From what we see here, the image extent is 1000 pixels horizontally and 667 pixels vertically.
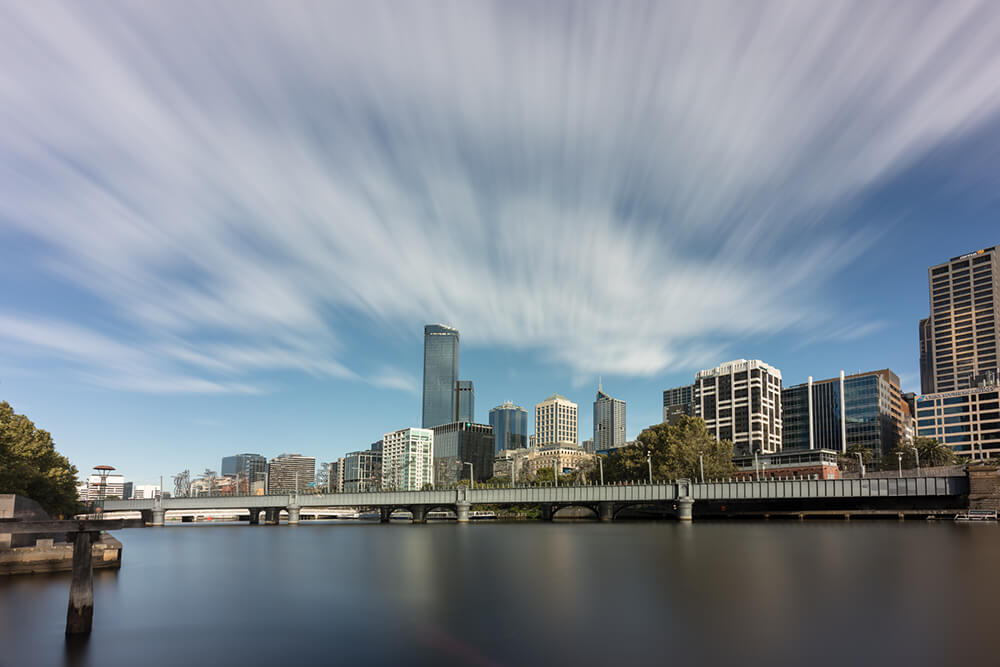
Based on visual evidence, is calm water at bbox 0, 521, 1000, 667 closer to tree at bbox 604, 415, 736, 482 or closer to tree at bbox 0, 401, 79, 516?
tree at bbox 0, 401, 79, 516

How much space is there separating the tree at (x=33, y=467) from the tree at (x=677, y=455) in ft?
379

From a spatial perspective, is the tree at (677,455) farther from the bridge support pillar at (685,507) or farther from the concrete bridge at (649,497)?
the bridge support pillar at (685,507)

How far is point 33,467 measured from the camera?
3278 inches

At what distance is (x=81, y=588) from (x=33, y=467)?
7409 centimetres

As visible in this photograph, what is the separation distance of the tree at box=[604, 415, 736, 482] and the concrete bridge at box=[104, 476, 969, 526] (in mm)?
7827

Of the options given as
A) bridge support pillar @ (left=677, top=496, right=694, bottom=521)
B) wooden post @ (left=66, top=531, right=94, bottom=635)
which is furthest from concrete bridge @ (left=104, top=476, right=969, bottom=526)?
wooden post @ (left=66, top=531, right=94, bottom=635)

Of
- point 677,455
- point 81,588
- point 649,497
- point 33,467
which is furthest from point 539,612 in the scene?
point 677,455

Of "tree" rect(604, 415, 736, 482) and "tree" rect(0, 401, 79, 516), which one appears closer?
"tree" rect(0, 401, 79, 516)

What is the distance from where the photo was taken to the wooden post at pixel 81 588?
23.4 m

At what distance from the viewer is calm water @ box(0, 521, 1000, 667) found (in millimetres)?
21703

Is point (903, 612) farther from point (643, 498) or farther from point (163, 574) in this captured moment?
point (643, 498)

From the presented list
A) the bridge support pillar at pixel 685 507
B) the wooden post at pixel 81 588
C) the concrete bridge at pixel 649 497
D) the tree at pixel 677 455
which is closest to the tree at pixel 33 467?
the concrete bridge at pixel 649 497

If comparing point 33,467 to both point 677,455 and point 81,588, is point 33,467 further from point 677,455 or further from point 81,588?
point 677,455

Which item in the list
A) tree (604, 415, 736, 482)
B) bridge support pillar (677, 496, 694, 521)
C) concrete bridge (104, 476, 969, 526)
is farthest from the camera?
tree (604, 415, 736, 482)
